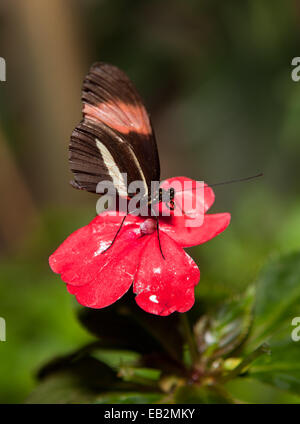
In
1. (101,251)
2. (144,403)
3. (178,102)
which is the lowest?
(144,403)

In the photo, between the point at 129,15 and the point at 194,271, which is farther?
the point at 129,15

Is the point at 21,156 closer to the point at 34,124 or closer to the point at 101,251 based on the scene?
the point at 34,124

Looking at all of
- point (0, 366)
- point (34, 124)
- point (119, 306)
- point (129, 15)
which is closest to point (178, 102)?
point (129, 15)

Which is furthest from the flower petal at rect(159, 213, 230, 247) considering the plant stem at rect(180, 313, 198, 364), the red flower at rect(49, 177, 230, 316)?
the plant stem at rect(180, 313, 198, 364)

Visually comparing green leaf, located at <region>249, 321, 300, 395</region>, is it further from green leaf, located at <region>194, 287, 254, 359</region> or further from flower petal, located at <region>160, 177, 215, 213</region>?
flower petal, located at <region>160, 177, 215, 213</region>

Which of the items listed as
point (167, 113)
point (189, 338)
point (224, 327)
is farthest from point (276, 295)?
point (167, 113)

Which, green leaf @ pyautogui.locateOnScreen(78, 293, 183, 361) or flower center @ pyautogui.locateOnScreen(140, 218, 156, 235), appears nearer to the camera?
flower center @ pyautogui.locateOnScreen(140, 218, 156, 235)
